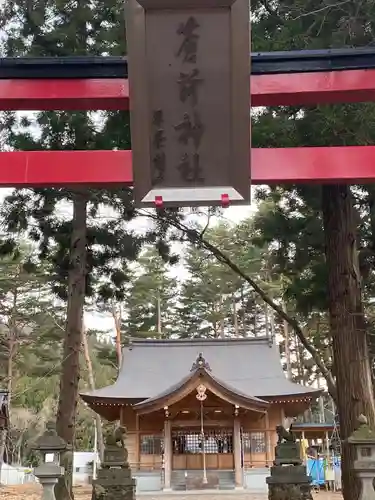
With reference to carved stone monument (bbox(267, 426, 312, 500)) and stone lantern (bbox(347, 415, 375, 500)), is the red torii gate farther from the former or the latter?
carved stone monument (bbox(267, 426, 312, 500))

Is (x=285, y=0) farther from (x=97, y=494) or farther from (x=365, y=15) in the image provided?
(x=97, y=494)

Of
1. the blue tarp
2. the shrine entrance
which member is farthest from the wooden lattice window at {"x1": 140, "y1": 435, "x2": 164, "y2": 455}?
the blue tarp

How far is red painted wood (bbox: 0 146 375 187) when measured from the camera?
165 inches

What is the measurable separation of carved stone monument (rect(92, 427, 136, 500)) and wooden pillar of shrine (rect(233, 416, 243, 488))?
25.6 feet

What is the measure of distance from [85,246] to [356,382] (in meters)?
4.74

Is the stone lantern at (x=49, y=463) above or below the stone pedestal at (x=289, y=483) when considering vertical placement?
above

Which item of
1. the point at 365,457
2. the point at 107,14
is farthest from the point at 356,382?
the point at 107,14

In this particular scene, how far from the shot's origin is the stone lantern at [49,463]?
5.71m

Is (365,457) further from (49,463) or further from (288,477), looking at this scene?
(49,463)

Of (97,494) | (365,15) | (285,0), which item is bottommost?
(97,494)

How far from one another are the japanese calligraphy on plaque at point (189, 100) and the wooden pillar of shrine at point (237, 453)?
1234 centimetres

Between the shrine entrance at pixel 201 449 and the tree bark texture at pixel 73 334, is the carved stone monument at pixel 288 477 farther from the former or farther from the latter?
the shrine entrance at pixel 201 449

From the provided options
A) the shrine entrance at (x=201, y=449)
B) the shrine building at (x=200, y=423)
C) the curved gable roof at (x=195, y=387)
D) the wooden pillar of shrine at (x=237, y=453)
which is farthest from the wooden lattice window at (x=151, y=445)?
the wooden pillar of shrine at (x=237, y=453)

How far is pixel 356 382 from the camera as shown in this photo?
572 centimetres
